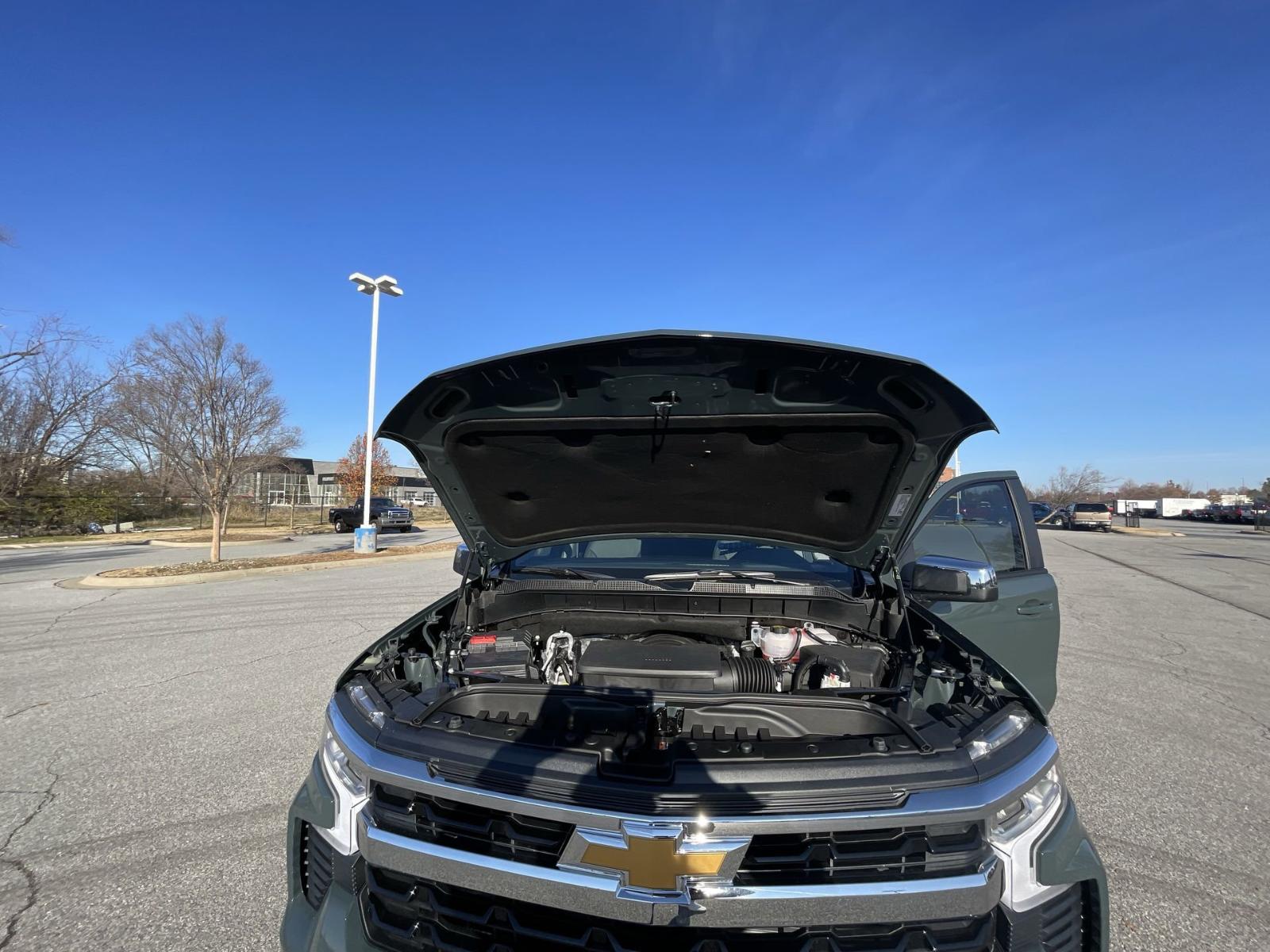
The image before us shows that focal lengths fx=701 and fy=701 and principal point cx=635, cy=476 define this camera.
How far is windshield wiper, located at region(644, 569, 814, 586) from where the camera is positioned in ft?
10.0

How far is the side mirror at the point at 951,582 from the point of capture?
294cm

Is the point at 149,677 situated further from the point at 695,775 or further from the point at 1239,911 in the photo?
the point at 1239,911

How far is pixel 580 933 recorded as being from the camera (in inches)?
58.7

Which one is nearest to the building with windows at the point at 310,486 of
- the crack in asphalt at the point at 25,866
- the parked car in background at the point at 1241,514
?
the crack in asphalt at the point at 25,866

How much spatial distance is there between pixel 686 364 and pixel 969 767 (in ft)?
4.47

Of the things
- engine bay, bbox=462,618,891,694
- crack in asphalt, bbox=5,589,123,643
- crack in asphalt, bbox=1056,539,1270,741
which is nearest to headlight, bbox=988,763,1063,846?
engine bay, bbox=462,618,891,694

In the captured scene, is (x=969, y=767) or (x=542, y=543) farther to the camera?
(x=542, y=543)

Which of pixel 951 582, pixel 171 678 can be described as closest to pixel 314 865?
pixel 951 582

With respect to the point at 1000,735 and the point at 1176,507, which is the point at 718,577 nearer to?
Answer: the point at 1000,735

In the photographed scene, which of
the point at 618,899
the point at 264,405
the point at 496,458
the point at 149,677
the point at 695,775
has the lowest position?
the point at 149,677

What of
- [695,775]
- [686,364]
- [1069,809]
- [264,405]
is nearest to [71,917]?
[695,775]

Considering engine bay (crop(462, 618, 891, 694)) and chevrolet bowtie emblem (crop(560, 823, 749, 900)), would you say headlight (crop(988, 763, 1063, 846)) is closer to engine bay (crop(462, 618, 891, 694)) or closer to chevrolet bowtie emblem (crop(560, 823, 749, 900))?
chevrolet bowtie emblem (crop(560, 823, 749, 900))

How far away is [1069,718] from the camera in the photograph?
4.74 metres

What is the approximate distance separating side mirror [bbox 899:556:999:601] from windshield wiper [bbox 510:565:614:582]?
1356mm
